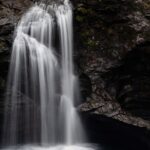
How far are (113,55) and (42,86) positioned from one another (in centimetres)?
232

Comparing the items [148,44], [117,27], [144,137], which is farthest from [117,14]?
[144,137]

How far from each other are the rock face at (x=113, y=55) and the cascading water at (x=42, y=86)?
425 millimetres

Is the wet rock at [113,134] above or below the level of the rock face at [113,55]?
below

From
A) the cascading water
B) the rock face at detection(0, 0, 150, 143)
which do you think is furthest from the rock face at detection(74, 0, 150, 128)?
the cascading water

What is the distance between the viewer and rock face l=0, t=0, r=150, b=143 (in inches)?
523

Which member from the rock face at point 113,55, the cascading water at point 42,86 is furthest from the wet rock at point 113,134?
the cascading water at point 42,86

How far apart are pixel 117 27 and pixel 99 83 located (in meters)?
1.75

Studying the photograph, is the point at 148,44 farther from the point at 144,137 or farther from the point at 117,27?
the point at 144,137

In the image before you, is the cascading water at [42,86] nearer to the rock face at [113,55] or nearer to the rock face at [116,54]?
the rock face at [113,55]

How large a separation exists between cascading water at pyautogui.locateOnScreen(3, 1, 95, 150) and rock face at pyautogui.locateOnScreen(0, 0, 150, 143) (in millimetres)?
425

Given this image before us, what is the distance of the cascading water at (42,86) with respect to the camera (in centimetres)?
1248

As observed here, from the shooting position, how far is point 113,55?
13359mm

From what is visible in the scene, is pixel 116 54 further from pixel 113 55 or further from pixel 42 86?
pixel 42 86

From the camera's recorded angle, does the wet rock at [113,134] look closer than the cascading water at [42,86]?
No
